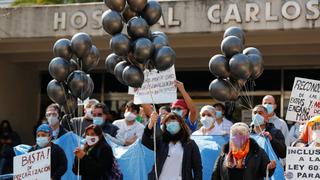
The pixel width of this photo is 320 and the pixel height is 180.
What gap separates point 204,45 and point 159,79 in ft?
18.6

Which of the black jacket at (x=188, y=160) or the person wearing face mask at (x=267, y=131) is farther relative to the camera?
the person wearing face mask at (x=267, y=131)

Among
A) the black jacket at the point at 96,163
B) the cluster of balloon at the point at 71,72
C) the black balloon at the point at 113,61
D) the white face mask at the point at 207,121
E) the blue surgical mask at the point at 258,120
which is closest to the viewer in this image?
the black jacket at the point at 96,163

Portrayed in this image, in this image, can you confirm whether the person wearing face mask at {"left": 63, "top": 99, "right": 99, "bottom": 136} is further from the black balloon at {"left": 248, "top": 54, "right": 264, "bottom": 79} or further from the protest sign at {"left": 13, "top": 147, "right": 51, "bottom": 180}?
the black balloon at {"left": 248, "top": 54, "right": 264, "bottom": 79}

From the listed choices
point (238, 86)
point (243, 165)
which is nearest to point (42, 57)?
point (238, 86)

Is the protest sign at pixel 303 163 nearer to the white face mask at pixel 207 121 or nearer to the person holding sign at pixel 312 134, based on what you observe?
the person holding sign at pixel 312 134

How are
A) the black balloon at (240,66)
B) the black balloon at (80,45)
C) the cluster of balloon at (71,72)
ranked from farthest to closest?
the black balloon at (80,45) → the cluster of balloon at (71,72) → the black balloon at (240,66)

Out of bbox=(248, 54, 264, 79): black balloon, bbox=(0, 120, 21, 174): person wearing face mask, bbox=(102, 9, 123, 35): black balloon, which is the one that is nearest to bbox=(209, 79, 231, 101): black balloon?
bbox=(248, 54, 264, 79): black balloon

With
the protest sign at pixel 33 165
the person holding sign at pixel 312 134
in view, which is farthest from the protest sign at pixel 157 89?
the person holding sign at pixel 312 134

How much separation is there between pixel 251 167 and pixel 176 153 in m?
0.89

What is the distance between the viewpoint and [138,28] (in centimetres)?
823

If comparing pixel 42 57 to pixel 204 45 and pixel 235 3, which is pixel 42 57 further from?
pixel 235 3

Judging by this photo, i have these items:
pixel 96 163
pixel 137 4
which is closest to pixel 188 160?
pixel 96 163

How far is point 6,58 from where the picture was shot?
15.9 meters

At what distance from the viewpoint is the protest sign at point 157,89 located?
786cm
